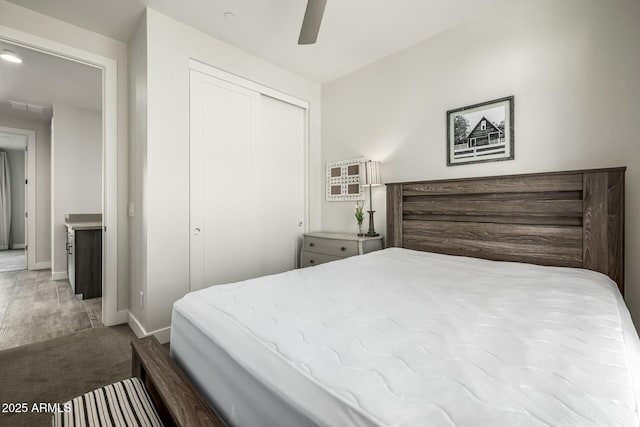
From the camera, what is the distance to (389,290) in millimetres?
1332

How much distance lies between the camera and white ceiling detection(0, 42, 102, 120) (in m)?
2.93

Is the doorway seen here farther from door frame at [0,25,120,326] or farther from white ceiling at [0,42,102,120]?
door frame at [0,25,120,326]

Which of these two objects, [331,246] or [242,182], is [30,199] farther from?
[331,246]

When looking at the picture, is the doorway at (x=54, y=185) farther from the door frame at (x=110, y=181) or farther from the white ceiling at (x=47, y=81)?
the door frame at (x=110, y=181)

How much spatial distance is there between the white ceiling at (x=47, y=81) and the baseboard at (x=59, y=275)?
2440 millimetres

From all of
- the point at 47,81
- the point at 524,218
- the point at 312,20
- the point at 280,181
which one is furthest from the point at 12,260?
the point at 524,218

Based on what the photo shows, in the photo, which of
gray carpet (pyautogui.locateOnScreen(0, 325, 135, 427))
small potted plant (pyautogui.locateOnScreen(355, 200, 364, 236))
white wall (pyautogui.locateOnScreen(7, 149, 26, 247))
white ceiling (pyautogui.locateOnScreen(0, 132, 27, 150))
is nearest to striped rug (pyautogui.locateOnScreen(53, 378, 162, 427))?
gray carpet (pyautogui.locateOnScreen(0, 325, 135, 427))

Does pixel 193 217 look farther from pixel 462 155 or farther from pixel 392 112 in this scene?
pixel 462 155

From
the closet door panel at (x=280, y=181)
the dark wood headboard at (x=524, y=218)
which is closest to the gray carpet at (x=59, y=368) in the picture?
the closet door panel at (x=280, y=181)

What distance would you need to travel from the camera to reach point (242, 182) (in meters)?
2.89

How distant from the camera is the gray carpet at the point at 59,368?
161 cm

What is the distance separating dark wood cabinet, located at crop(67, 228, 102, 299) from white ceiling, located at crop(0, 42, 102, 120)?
1.78 metres

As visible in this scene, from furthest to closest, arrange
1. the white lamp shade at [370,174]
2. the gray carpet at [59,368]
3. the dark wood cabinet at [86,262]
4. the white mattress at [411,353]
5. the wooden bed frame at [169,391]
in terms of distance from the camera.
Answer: the dark wood cabinet at [86,262]
the white lamp shade at [370,174]
the gray carpet at [59,368]
the wooden bed frame at [169,391]
the white mattress at [411,353]

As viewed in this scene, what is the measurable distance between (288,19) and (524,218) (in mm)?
2421
